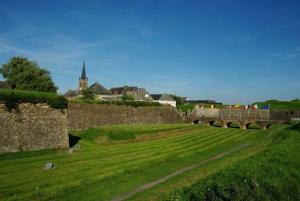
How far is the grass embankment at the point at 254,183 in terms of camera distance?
31.1 ft

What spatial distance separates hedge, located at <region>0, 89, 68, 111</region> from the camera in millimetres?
20188

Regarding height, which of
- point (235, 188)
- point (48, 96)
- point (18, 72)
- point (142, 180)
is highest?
point (18, 72)

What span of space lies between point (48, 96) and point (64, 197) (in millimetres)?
12201

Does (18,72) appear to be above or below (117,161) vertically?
above

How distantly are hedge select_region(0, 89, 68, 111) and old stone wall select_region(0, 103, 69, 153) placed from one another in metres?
0.30

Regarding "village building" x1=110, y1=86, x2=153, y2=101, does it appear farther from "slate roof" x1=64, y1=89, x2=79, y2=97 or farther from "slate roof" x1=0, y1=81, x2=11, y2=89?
"slate roof" x1=0, y1=81, x2=11, y2=89

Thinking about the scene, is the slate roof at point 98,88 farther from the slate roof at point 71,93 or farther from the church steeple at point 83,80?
the church steeple at point 83,80

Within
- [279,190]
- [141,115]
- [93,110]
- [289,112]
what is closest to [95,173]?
[279,190]

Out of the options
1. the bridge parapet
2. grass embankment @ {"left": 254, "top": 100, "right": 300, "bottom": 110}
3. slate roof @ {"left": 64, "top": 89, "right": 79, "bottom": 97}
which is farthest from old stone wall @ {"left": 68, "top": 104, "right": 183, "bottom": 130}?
grass embankment @ {"left": 254, "top": 100, "right": 300, "bottom": 110}

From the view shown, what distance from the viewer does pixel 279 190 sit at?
1246 centimetres

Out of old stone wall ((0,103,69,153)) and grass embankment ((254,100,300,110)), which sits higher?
grass embankment ((254,100,300,110))

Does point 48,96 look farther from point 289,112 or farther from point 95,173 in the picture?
point 289,112

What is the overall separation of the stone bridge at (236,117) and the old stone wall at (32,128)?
44134mm

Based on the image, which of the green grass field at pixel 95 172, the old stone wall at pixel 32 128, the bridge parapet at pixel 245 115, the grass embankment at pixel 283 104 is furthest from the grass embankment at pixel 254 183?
the grass embankment at pixel 283 104
